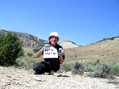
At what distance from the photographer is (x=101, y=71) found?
1258 cm

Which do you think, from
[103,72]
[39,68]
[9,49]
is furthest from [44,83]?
[9,49]

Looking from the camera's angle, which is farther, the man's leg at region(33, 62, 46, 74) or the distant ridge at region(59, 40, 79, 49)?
the distant ridge at region(59, 40, 79, 49)

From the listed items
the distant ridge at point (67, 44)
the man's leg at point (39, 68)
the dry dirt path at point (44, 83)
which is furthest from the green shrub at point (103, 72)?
the distant ridge at point (67, 44)

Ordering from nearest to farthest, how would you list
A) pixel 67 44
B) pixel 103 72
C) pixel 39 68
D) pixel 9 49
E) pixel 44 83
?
pixel 44 83, pixel 39 68, pixel 103 72, pixel 9 49, pixel 67 44

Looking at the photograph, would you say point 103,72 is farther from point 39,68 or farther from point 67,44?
point 67,44

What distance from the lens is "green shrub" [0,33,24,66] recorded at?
53.1 ft

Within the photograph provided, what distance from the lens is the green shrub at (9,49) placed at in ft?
53.1

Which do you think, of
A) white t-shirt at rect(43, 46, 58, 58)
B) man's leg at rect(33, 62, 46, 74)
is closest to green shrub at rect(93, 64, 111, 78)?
white t-shirt at rect(43, 46, 58, 58)

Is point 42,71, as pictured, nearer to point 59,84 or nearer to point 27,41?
point 59,84

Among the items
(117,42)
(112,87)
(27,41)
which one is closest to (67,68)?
(112,87)

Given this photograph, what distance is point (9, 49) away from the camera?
16.5 metres

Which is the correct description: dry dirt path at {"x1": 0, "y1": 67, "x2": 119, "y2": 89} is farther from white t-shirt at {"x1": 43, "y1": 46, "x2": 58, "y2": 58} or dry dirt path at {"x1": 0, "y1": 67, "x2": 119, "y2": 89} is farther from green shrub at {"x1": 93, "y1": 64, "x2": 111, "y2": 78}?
green shrub at {"x1": 93, "y1": 64, "x2": 111, "y2": 78}

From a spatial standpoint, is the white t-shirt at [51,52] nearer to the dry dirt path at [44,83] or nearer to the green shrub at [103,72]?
the dry dirt path at [44,83]

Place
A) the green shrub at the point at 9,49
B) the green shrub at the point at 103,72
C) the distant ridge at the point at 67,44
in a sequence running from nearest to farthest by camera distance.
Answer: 1. the green shrub at the point at 103,72
2. the green shrub at the point at 9,49
3. the distant ridge at the point at 67,44
